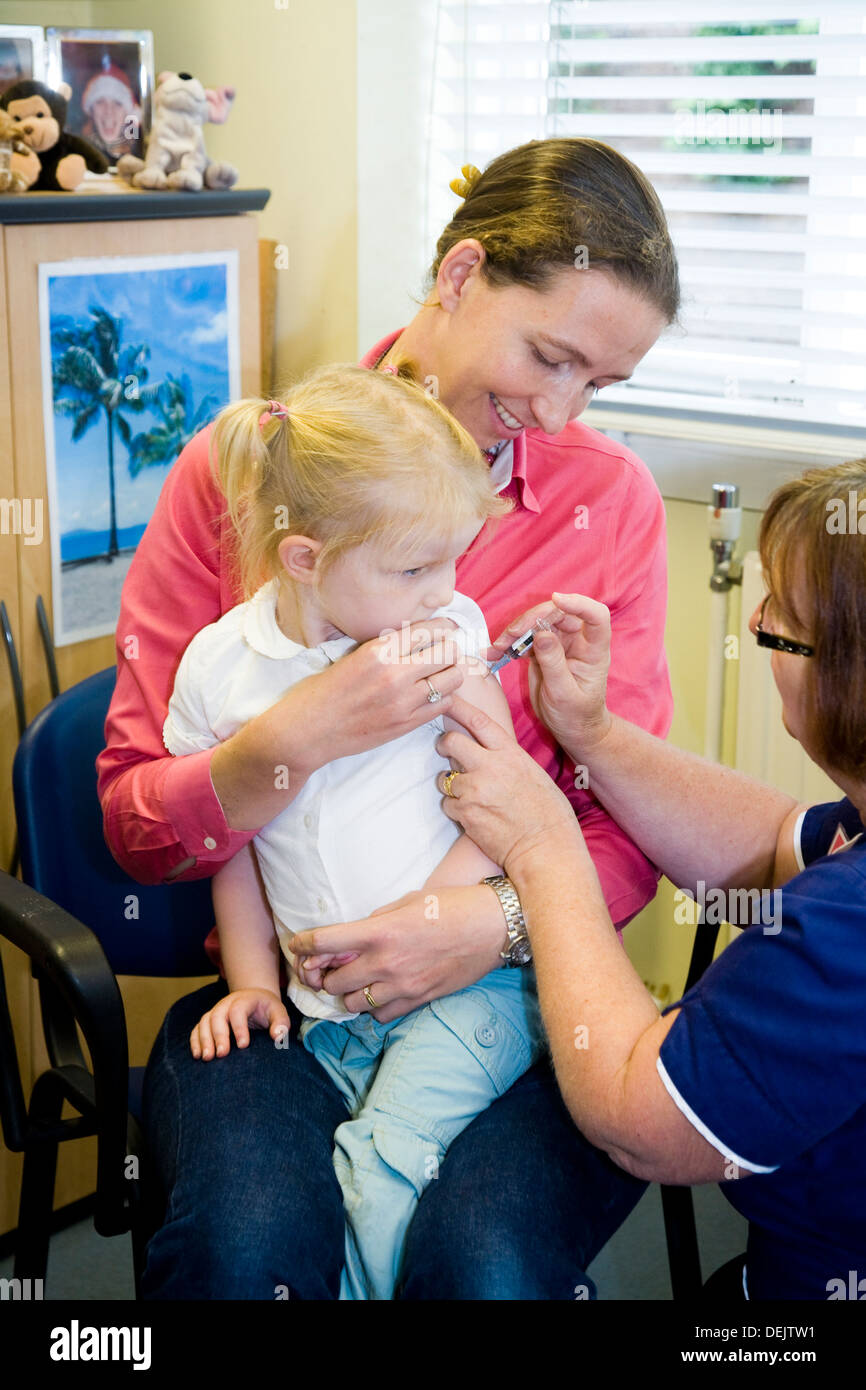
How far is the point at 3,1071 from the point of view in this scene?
4.87 ft

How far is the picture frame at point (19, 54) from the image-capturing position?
1.92 metres

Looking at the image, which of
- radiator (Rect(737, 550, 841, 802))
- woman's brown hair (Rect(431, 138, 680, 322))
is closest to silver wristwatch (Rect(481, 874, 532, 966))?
woman's brown hair (Rect(431, 138, 680, 322))

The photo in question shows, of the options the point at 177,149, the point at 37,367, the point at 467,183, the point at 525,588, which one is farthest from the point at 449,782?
the point at 177,149

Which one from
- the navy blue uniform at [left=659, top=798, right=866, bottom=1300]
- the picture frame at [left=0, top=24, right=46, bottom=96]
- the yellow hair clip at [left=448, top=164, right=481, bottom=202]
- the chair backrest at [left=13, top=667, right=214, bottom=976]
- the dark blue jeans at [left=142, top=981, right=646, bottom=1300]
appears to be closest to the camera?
the navy blue uniform at [left=659, top=798, right=866, bottom=1300]

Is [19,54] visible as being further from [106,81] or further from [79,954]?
[79,954]

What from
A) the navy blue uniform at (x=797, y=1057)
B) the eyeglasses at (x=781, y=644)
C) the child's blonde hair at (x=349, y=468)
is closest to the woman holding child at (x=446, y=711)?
the child's blonde hair at (x=349, y=468)

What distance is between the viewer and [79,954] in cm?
127

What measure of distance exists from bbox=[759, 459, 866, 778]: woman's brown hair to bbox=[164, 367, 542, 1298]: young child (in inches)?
12.8

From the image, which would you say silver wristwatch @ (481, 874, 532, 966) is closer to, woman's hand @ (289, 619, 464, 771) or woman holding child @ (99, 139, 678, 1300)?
woman holding child @ (99, 139, 678, 1300)

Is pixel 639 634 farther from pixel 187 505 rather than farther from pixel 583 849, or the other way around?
pixel 187 505

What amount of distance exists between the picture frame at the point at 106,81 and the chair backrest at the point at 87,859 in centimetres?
88

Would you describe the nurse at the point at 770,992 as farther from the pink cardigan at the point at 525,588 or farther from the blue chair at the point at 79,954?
the blue chair at the point at 79,954

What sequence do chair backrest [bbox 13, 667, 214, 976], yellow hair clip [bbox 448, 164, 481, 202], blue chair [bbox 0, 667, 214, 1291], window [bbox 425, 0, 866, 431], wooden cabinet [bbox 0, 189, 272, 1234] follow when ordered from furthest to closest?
window [bbox 425, 0, 866, 431] < wooden cabinet [bbox 0, 189, 272, 1234] < chair backrest [bbox 13, 667, 214, 976] < yellow hair clip [bbox 448, 164, 481, 202] < blue chair [bbox 0, 667, 214, 1291]

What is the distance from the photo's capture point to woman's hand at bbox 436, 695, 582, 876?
133 centimetres
